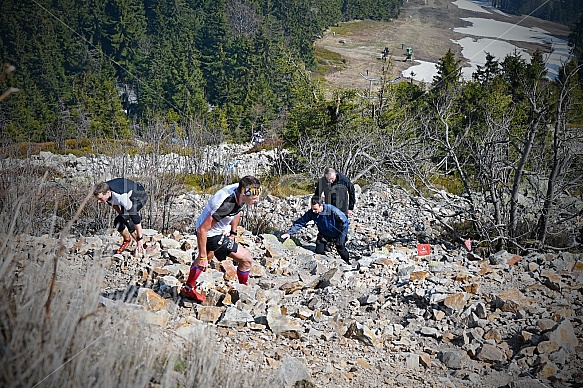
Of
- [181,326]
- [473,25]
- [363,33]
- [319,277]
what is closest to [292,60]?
[319,277]

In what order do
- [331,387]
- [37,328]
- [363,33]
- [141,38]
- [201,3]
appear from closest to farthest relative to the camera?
[37,328], [331,387], [141,38], [201,3], [363,33]

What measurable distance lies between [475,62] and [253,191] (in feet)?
136

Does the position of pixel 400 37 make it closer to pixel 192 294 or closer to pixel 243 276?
pixel 243 276

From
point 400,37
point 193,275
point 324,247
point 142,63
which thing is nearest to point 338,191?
point 324,247

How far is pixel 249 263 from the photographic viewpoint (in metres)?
5.69

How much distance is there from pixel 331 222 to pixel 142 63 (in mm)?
52006

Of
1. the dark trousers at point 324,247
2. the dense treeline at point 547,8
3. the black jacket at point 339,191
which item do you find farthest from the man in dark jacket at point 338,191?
the dense treeline at point 547,8

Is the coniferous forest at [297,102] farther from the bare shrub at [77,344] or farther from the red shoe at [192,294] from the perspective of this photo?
the bare shrub at [77,344]

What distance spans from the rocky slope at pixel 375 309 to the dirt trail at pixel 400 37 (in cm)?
4206

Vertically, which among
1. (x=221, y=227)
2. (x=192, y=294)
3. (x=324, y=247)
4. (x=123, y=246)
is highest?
(x=221, y=227)

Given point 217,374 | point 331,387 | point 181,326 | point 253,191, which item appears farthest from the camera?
point 253,191

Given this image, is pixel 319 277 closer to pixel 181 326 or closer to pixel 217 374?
pixel 181 326

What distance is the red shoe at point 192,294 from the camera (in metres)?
5.22

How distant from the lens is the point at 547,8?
40.9 meters
